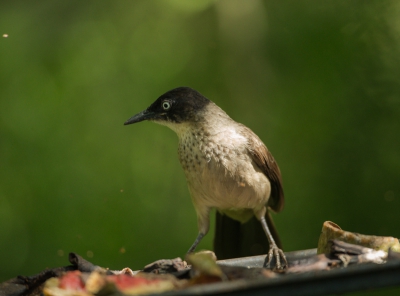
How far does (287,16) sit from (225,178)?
358 centimetres

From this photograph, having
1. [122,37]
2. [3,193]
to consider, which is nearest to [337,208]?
[122,37]

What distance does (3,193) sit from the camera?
724cm

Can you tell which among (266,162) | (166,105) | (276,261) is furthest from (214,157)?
(276,261)

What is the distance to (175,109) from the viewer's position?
16.1 feet

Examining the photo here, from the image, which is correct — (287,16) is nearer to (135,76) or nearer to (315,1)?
(315,1)

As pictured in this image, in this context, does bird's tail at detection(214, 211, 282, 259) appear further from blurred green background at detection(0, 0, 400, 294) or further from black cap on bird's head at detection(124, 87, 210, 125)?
blurred green background at detection(0, 0, 400, 294)

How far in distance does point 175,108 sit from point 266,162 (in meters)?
0.97

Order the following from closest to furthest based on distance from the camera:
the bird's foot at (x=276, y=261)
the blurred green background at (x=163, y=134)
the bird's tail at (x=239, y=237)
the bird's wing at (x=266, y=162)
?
1. the bird's foot at (x=276, y=261)
2. the bird's wing at (x=266, y=162)
3. the bird's tail at (x=239, y=237)
4. the blurred green background at (x=163, y=134)

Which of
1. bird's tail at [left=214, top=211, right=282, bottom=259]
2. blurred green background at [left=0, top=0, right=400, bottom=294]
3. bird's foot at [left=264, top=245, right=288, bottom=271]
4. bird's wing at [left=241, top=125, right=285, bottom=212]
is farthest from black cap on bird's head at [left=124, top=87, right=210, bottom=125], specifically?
blurred green background at [left=0, top=0, right=400, bottom=294]

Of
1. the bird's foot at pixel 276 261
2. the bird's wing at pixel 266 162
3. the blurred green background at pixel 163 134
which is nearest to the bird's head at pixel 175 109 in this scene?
the bird's wing at pixel 266 162

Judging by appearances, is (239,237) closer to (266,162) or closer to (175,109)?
(266,162)

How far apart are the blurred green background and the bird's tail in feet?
5.61

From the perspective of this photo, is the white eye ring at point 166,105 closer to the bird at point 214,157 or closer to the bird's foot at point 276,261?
the bird at point 214,157

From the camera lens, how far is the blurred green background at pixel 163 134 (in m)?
7.05
